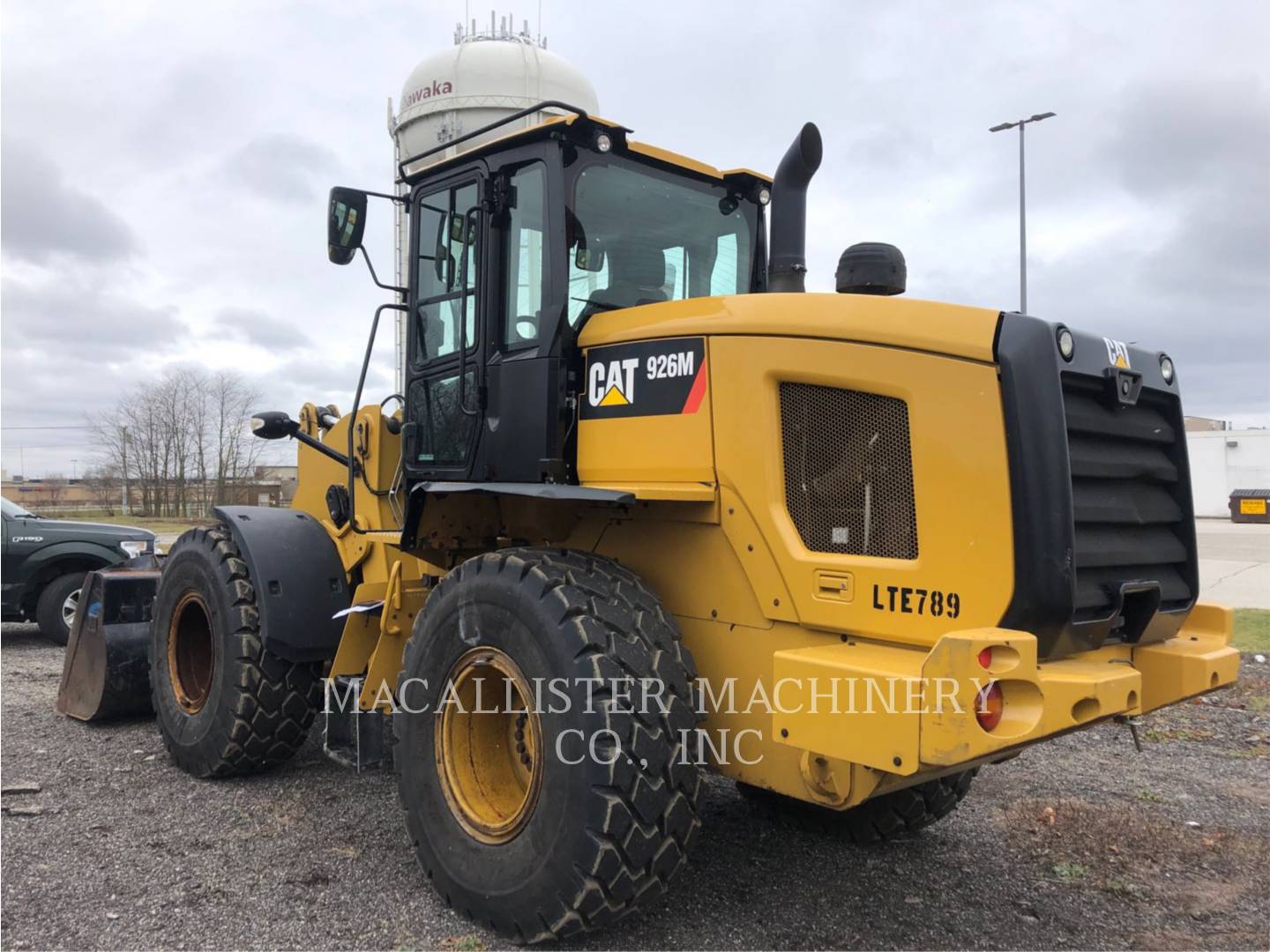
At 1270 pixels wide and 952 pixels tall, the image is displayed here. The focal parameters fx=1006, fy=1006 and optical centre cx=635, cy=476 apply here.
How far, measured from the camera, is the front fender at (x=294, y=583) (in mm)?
4996

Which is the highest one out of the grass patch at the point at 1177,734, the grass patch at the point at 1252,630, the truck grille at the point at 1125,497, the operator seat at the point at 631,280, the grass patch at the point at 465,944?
the operator seat at the point at 631,280

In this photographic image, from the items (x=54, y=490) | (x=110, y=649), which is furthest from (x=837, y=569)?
(x=54, y=490)

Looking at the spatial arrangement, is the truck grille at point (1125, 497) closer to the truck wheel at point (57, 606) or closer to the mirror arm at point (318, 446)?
the mirror arm at point (318, 446)

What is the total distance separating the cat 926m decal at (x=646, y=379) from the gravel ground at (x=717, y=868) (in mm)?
1812

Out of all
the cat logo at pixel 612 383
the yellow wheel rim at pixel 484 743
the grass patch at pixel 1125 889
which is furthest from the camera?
the grass patch at pixel 1125 889

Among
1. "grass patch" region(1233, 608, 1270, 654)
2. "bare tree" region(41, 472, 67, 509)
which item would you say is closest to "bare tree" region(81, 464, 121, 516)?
"bare tree" region(41, 472, 67, 509)

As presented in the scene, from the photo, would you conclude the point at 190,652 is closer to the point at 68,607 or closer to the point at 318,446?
the point at 318,446

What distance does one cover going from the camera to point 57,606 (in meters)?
10.1

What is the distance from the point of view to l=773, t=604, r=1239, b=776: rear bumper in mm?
2785

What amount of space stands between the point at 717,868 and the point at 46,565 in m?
8.83

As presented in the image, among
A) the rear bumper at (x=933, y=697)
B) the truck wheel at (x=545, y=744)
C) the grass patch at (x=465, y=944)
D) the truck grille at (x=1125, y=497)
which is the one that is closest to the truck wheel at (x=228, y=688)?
the truck wheel at (x=545, y=744)

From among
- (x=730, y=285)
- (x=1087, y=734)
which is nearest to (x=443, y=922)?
(x=730, y=285)

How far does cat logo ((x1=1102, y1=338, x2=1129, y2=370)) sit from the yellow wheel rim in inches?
91.0

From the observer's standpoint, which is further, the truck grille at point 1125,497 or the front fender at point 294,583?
the front fender at point 294,583
